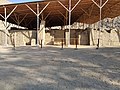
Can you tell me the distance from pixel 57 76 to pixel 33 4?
16328 millimetres

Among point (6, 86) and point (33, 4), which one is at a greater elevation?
point (33, 4)

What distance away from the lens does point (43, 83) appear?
24.2 ft

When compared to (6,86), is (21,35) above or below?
above

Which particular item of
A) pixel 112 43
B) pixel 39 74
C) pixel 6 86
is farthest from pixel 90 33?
pixel 6 86

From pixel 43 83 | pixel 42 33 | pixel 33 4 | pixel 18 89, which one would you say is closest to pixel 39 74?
pixel 43 83

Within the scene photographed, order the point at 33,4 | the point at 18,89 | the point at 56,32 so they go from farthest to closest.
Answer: the point at 56,32, the point at 33,4, the point at 18,89

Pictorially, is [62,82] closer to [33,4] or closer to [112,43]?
[33,4]

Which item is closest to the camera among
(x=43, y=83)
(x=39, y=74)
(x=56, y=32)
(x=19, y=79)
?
(x=43, y=83)

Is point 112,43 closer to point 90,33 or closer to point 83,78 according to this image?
point 90,33

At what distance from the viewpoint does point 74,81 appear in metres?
7.62

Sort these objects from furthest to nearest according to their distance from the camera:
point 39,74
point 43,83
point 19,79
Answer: point 39,74 < point 19,79 < point 43,83

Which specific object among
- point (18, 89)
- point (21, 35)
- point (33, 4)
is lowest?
point (18, 89)

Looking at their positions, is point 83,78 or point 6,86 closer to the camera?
point 6,86

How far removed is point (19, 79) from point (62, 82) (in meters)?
1.54
